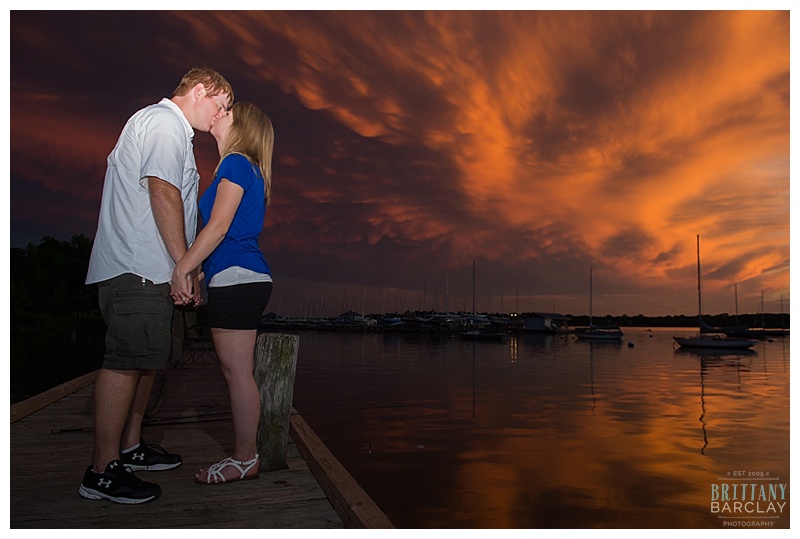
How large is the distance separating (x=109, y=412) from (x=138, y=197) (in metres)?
1.25

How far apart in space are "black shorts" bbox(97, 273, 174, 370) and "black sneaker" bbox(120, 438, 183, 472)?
0.98 metres

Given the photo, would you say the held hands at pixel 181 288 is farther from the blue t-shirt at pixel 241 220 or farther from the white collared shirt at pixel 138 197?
the blue t-shirt at pixel 241 220

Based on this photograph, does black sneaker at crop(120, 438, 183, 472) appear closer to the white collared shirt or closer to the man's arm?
the white collared shirt

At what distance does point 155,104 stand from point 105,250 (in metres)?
0.93

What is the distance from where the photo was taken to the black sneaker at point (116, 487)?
3.21 m

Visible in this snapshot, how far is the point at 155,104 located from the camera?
3.46 meters

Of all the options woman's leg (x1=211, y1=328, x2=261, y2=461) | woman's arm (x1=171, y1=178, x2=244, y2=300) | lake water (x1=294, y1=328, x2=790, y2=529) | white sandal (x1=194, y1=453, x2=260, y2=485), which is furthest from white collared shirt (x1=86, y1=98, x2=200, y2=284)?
lake water (x1=294, y1=328, x2=790, y2=529)

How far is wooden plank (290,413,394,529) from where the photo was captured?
2.91 meters

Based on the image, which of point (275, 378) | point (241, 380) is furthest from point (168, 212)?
point (275, 378)

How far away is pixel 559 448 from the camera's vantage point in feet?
46.1

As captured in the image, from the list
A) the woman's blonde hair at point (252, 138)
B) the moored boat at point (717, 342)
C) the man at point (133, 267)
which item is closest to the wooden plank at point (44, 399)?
the man at point (133, 267)

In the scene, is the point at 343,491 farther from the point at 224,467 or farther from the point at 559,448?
the point at 559,448

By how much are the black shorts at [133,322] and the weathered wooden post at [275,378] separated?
3.13 feet
